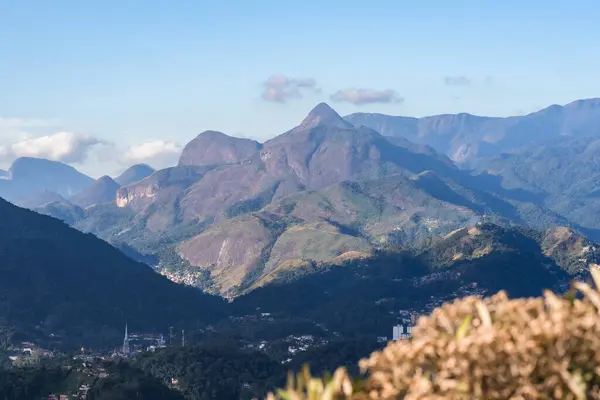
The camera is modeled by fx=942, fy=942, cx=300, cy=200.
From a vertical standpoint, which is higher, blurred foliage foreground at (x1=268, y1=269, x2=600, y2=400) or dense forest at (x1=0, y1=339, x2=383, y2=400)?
blurred foliage foreground at (x1=268, y1=269, x2=600, y2=400)

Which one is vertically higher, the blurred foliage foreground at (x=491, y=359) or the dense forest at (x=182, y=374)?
the blurred foliage foreground at (x=491, y=359)

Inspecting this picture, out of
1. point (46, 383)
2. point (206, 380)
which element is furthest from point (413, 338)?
point (206, 380)

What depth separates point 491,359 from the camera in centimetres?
940

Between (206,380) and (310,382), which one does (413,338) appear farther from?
(206,380)

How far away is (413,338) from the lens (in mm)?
10289

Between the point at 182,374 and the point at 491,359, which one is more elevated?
the point at 491,359

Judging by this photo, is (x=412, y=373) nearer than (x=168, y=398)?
Yes

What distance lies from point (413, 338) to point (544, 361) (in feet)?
4.81

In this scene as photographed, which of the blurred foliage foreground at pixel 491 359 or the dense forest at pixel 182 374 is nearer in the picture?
the blurred foliage foreground at pixel 491 359

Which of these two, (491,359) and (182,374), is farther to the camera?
(182,374)

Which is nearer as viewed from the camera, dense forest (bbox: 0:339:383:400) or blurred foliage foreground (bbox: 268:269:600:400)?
blurred foliage foreground (bbox: 268:269:600:400)

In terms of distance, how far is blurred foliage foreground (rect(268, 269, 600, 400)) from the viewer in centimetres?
944

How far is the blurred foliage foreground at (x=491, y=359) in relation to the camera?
31.0 feet

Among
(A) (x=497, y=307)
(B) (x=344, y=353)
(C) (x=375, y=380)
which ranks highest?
(A) (x=497, y=307)
